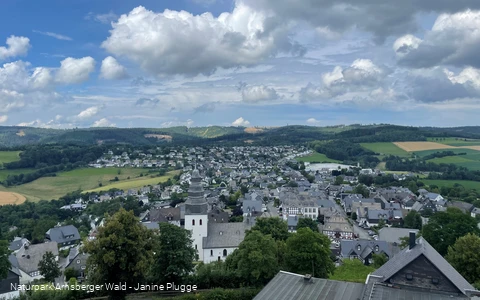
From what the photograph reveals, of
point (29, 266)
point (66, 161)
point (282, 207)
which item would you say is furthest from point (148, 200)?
point (66, 161)

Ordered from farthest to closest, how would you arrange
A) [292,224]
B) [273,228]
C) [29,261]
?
1. [292,224]
2. [29,261]
3. [273,228]

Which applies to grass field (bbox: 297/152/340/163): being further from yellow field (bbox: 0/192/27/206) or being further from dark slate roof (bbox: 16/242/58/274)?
dark slate roof (bbox: 16/242/58/274)

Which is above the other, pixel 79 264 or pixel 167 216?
pixel 167 216

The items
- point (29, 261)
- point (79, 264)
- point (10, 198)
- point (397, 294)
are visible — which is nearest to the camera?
point (397, 294)

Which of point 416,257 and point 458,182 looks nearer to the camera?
point 416,257

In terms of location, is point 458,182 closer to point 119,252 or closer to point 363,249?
point 363,249

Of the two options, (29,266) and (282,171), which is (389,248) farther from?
(282,171)

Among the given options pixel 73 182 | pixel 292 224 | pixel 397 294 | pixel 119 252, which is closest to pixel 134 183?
pixel 73 182
